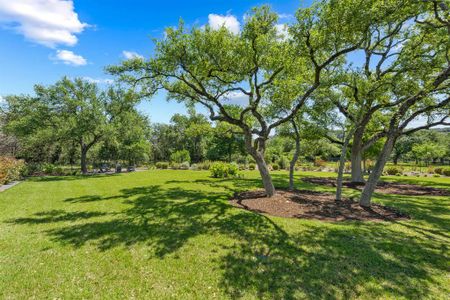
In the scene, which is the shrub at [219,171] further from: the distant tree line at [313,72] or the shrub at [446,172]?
the shrub at [446,172]

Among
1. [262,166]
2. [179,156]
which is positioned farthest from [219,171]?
[179,156]

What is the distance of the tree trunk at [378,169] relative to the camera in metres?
8.07

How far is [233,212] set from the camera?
8000mm

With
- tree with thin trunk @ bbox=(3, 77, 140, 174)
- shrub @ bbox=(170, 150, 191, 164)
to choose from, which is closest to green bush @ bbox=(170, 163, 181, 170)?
shrub @ bbox=(170, 150, 191, 164)

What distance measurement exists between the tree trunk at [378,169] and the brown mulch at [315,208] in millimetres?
382

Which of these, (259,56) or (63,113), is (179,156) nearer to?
(63,113)

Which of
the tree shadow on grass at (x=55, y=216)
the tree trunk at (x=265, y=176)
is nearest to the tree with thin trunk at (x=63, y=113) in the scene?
the tree shadow on grass at (x=55, y=216)

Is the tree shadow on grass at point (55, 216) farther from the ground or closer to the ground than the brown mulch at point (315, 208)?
closer to the ground

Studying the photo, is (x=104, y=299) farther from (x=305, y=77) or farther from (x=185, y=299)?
(x=305, y=77)

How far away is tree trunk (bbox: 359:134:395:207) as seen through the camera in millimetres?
8070

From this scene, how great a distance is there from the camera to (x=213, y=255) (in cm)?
480

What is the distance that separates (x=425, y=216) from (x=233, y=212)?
6.67 m

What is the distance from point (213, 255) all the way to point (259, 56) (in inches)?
299

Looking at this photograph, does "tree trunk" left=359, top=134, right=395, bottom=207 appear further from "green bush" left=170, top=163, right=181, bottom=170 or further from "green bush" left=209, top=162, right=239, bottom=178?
"green bush" left=170, top=163, right=181, bottom=170
